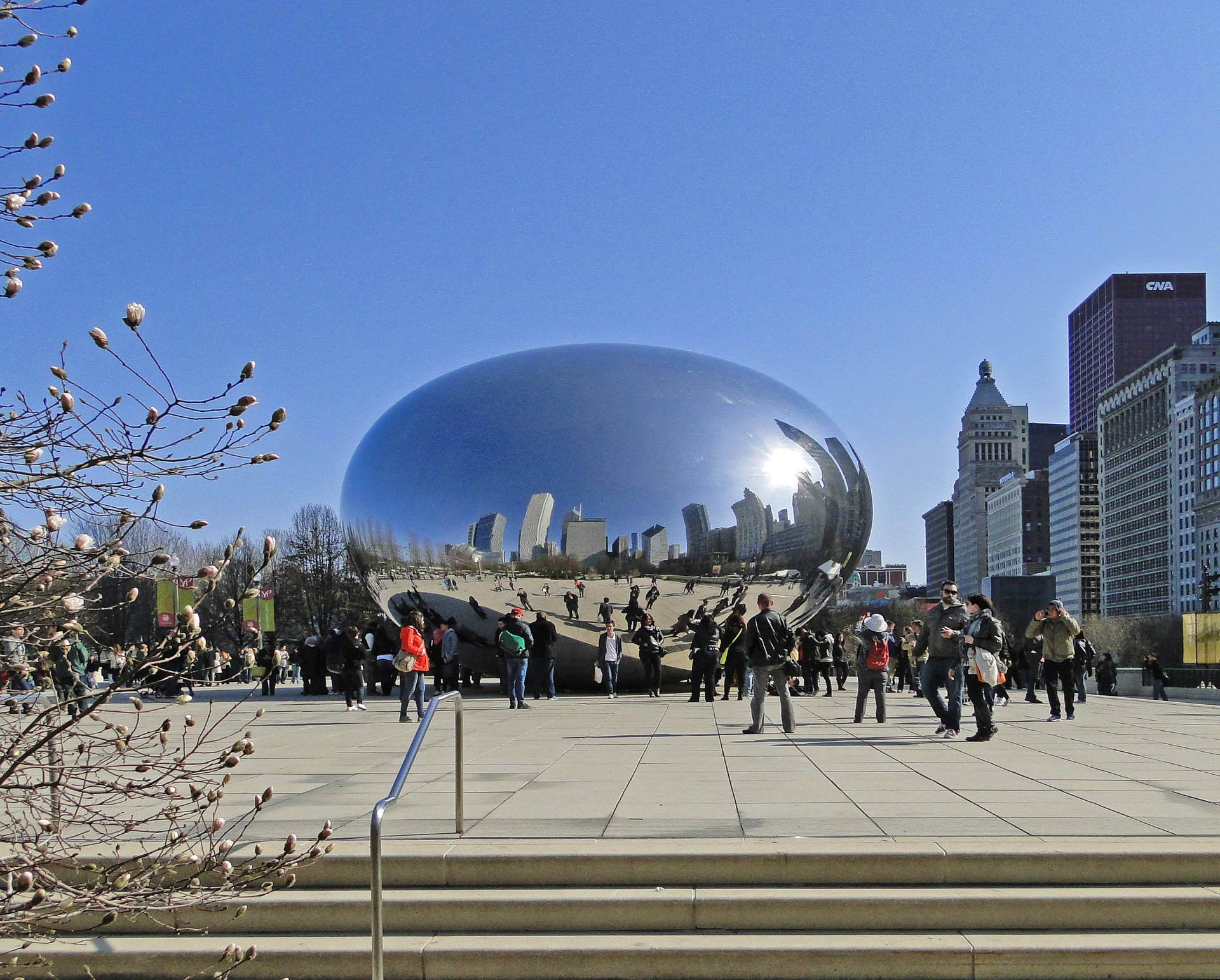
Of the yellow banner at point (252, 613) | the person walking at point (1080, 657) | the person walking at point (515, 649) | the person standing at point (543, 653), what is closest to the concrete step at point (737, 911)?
the person walking at point (1080, 657)

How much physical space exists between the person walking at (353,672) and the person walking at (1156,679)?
20862 millimetres

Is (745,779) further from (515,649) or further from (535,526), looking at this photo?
(535,526)

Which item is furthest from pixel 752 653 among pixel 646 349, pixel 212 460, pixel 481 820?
pixel 646 349

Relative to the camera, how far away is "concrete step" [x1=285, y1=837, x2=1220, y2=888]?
22.5ft

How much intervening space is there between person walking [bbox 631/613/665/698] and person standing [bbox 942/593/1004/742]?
34.9ft

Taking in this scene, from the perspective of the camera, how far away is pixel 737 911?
6.60 metres

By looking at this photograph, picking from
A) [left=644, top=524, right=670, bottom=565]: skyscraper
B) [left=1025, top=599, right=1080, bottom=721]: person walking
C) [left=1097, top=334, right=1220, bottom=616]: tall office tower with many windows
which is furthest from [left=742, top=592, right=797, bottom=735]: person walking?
[left=1097, top=334, right=1220, bottom=616]: tall office tower with many windows

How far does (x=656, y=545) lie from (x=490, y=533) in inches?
128

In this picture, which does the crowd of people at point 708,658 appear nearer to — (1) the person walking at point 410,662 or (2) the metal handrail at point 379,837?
(1) the person walking at point 410,662

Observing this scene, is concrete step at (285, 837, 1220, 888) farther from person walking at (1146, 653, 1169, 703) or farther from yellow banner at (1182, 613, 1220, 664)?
yellow banner at (1182, 613, 1220, 664)

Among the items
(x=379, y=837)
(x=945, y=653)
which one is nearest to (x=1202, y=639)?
(x=945, y=653)

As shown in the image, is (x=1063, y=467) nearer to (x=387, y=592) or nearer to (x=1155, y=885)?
(x=387, y=592)

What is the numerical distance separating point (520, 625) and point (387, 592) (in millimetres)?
6585

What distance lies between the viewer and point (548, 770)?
11367mm
